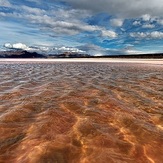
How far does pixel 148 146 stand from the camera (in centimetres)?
433

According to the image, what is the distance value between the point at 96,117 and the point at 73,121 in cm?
67

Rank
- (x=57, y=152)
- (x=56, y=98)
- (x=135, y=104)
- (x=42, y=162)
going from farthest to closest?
(x=56, y=98) < (x=135, y=104) < (x=57, y=152) < (x=42, y=162)

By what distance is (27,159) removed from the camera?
3699mm

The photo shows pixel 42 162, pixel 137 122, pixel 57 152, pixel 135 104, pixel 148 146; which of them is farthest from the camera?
pixel 135 104

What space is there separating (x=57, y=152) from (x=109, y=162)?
90 cm

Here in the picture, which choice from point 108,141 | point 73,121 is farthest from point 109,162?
point 73,121

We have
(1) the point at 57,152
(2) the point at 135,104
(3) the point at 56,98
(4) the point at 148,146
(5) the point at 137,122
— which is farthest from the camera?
(3) the point at 56,98

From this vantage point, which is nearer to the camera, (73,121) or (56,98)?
(73,121)

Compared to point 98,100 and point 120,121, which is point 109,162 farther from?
point 98,100

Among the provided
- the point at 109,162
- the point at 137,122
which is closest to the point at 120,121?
the point at 137,122

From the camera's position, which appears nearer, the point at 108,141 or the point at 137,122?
the point at 108,141

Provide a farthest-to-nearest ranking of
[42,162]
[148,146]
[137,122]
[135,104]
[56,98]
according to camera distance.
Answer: [56,98]
[135,104]
[137,122]
[148,146]
[42,162]

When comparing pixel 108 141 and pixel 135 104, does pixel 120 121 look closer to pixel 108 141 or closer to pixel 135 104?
pixel 108 141

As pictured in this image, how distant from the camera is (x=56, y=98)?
26.2 ft
